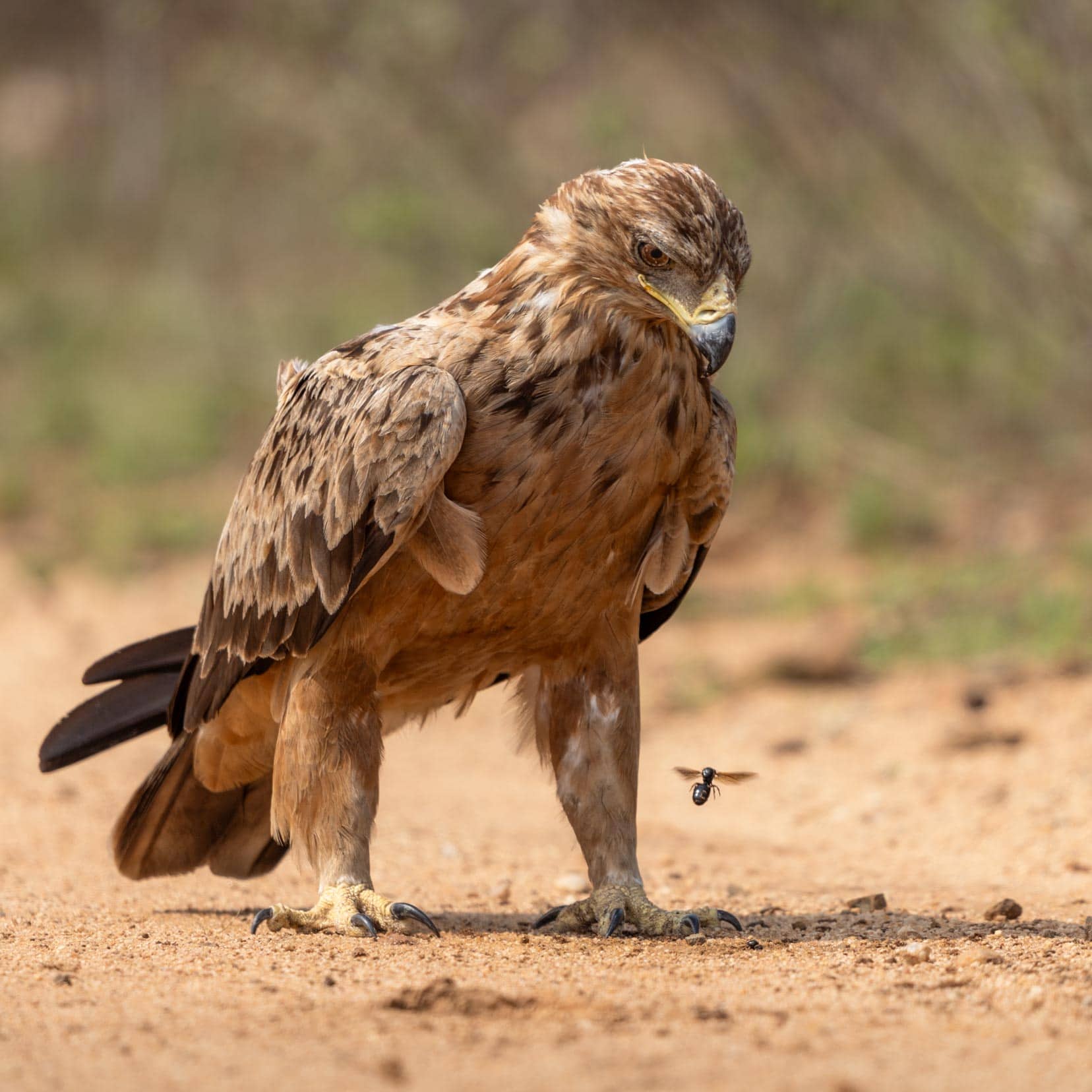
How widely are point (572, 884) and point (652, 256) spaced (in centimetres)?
255

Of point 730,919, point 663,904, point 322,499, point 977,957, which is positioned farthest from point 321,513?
point 977,957

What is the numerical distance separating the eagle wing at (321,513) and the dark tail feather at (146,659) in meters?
0.22

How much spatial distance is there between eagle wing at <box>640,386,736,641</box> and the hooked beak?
0.47 m

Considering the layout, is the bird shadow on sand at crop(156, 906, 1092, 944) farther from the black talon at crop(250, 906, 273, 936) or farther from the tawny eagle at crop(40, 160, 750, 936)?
the black talon at crop(250, 906, 273, 936)

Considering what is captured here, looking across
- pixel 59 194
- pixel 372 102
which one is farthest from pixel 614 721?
pixel 59 194

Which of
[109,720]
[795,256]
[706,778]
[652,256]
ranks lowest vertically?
[706,778]

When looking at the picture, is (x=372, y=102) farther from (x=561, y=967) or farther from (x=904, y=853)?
(x=561, y=967)

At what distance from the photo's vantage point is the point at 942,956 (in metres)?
3.90

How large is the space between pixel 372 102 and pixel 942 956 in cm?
1085

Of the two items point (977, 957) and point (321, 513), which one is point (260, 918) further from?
→ point (977, 957)

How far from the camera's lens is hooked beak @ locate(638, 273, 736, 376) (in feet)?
12.7

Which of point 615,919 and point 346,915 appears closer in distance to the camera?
point 346,915

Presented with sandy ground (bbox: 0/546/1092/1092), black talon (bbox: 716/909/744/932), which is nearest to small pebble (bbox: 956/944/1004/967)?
sandy ground (bbox: 0/546/1092/1092)

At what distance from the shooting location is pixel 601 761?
15.3ft
